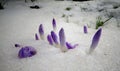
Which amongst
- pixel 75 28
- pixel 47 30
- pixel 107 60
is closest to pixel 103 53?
pixel 107 60

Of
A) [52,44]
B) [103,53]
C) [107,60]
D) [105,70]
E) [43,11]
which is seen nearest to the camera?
[105,70]

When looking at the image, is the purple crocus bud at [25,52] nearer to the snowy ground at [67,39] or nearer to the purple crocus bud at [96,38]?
the snowy ground at [67,39]

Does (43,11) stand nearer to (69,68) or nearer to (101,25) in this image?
(101,25)

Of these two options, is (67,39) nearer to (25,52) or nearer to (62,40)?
(62,40)

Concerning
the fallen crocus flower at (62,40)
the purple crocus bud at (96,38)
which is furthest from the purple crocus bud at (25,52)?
the purple crocus bud at (96,38)

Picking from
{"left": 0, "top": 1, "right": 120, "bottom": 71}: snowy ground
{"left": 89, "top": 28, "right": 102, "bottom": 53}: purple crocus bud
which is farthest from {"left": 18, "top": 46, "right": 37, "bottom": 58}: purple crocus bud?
{"left": 89, "top": 28, "right": 102, "bottom": 53}: purple crocus bud

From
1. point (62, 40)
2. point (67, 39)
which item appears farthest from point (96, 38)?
point (67, 39)

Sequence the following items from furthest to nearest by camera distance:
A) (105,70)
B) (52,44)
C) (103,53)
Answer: (52,44) → (103,53) → (105,70)

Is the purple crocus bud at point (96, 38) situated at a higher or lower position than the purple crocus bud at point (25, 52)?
higher

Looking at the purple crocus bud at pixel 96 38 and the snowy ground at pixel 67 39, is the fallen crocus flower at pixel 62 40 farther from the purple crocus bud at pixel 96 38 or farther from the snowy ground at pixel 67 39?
the purple crocus bud at pixel 96 38
